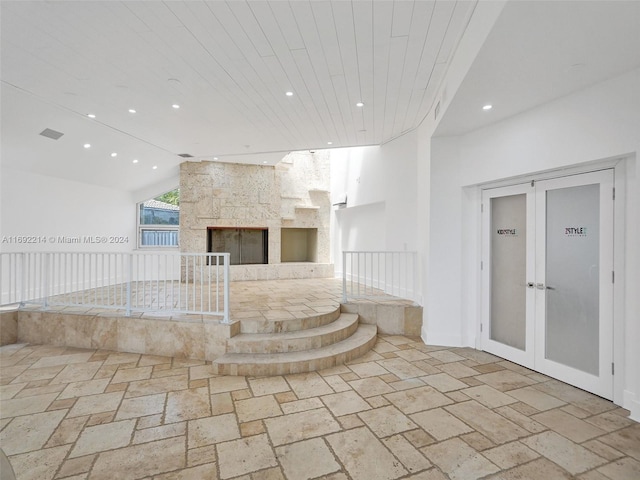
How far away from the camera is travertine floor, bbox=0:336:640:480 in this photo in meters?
2.03

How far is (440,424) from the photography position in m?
2.48

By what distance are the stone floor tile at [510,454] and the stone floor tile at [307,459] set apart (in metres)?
1.03

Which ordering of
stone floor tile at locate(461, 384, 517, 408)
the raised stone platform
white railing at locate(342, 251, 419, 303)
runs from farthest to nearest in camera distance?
1. white railing at locate(342, 251, 419, 303)
2. the raised stone platform
3. stone floor tile at locate(461, 384, 517, 408)

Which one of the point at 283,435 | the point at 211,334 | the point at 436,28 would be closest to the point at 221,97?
the point at 436,28

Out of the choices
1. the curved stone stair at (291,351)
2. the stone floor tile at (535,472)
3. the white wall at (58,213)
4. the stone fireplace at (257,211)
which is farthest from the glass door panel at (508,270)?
the white wall at (58,213)

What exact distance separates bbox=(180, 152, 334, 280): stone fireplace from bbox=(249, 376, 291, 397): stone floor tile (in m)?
4.63

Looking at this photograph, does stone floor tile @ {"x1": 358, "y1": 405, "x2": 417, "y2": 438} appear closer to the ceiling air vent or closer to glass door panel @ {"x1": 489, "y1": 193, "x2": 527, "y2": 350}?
glass door panel @ {"x1": 489, "y1": 193, "x2": 527, "y2": 350}

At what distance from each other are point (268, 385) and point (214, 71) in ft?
10.4

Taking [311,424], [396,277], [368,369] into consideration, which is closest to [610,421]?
[368,369]

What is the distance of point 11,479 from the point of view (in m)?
0.95

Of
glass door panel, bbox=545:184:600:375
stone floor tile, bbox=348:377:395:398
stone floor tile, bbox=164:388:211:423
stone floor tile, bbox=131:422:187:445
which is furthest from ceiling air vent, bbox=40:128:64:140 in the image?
glass door panel, bbox=545:184:600:375

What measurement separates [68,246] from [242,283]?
11.0ft

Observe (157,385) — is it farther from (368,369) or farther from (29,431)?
(368,369)

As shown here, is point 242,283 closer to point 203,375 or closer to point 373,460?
point 203,375
